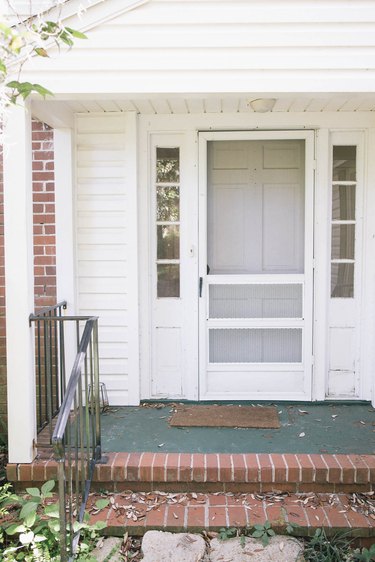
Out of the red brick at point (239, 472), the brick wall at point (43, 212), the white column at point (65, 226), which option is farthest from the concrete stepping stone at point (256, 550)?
the brick wall at point (43, 212)

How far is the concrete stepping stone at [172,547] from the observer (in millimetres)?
2551

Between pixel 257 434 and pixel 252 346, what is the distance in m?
0.90

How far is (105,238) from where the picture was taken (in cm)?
409

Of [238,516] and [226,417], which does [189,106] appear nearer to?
[226,417]

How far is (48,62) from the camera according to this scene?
9.62 ft

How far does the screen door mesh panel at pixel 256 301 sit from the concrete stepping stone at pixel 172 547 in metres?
1.89

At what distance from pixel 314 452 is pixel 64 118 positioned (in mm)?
2964

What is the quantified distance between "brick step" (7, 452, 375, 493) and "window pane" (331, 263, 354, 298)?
145 cm

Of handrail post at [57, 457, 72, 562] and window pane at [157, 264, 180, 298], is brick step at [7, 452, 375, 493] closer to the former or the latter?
handrail post at [57, 457, 72, 562]

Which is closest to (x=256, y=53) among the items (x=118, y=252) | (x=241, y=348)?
(x=118, y=252)

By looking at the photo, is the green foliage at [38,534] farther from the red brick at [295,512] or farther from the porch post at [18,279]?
the red brick at [295,512]

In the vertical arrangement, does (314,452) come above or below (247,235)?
below

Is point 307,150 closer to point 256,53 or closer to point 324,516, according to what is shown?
point 256,53

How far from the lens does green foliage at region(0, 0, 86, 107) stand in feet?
5.32
